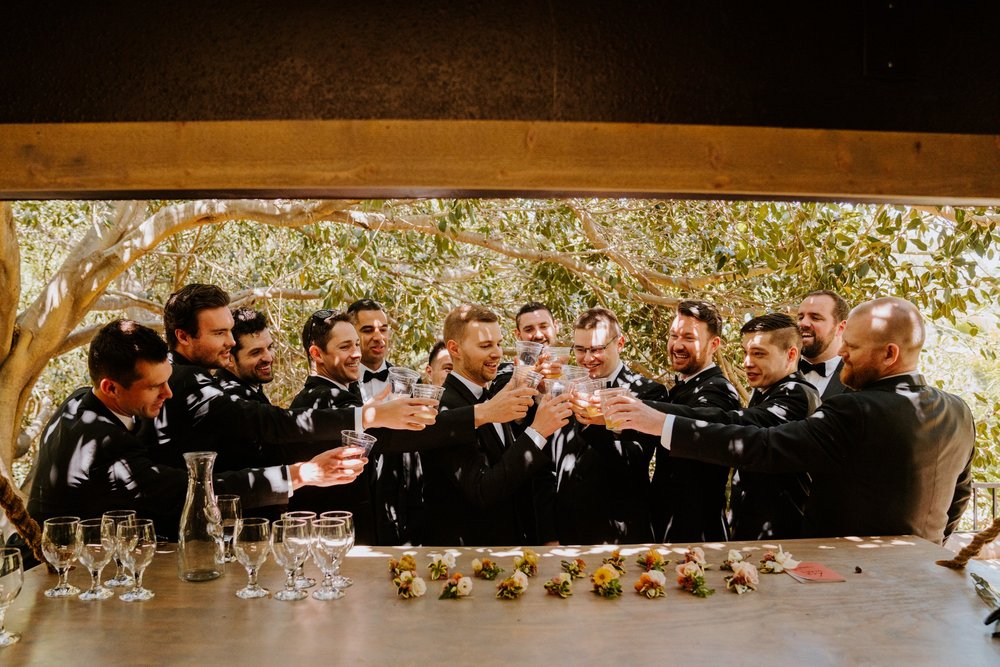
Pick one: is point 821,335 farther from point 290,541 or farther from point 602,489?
point 290,541

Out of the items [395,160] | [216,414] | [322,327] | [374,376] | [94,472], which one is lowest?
[94,472]

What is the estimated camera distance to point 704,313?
4.23m

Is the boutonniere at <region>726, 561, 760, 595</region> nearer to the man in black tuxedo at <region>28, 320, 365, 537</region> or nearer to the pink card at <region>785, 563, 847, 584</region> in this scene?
the pink card at <region>785, 563, 847, 584</region>

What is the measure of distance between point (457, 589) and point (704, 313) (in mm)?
2412

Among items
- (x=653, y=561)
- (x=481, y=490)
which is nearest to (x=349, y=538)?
(x=653, y=561)

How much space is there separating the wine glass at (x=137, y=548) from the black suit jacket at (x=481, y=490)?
1.52 meters

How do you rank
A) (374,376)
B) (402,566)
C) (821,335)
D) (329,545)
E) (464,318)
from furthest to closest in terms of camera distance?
(374,376) < (821,335) < (464,318) < (402,566) < (329,545)

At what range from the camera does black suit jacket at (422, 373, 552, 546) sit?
3479 millimetres

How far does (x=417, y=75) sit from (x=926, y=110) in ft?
4.46

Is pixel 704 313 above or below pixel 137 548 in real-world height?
above

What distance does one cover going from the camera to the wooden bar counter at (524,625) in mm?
1938

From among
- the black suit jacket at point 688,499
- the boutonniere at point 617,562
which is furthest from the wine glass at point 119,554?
the black suit jacket at point 688,499

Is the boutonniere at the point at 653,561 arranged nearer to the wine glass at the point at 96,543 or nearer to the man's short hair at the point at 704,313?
the wine glass at the point at 96,543

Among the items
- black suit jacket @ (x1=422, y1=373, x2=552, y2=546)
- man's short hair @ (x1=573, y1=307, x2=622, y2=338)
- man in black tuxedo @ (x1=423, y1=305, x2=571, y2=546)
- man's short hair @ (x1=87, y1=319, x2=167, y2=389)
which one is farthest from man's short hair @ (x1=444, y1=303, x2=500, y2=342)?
man's short hair @ (x1=87, y1=319, x2=167, y2=389)
